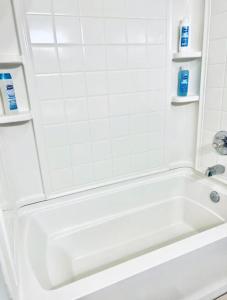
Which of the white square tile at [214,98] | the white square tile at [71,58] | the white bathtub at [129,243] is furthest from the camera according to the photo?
the white square tile at [214,98]

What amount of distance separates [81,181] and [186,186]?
2.72 ft

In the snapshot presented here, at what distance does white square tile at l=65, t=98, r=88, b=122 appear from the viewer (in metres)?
1.31

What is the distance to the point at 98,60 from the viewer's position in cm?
130

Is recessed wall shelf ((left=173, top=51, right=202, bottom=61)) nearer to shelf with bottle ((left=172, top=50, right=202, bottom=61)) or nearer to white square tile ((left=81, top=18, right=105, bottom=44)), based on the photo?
shelf with bottle ((left=172, top=50, right=202, bottom=61))

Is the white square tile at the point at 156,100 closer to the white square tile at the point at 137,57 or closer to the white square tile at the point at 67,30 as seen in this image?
the white square tile at the point at 137,57

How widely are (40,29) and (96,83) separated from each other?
0.41 m

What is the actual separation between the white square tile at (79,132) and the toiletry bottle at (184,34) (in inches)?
32.7

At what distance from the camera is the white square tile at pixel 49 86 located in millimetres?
1216

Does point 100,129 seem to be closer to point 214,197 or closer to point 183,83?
point 183,83

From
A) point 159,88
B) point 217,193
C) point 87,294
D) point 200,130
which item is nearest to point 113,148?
point 159,88

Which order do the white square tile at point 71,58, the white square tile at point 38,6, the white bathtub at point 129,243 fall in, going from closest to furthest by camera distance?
the white bathtub at point 129,243
the white square tile at point 38,6
the white square tile at point 71,58

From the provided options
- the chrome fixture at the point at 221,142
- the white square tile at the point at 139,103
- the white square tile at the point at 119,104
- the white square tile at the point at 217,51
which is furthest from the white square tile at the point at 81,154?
the white square tile at the point at 217,51

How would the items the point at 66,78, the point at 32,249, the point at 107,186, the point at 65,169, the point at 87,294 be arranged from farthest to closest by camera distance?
1. the point at 107,186
2. the point at 65,169
3. the point at 66,78
4. the point at 32,249
5. the point at 87,294

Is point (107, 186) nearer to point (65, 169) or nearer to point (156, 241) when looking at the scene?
point (65, 169)
